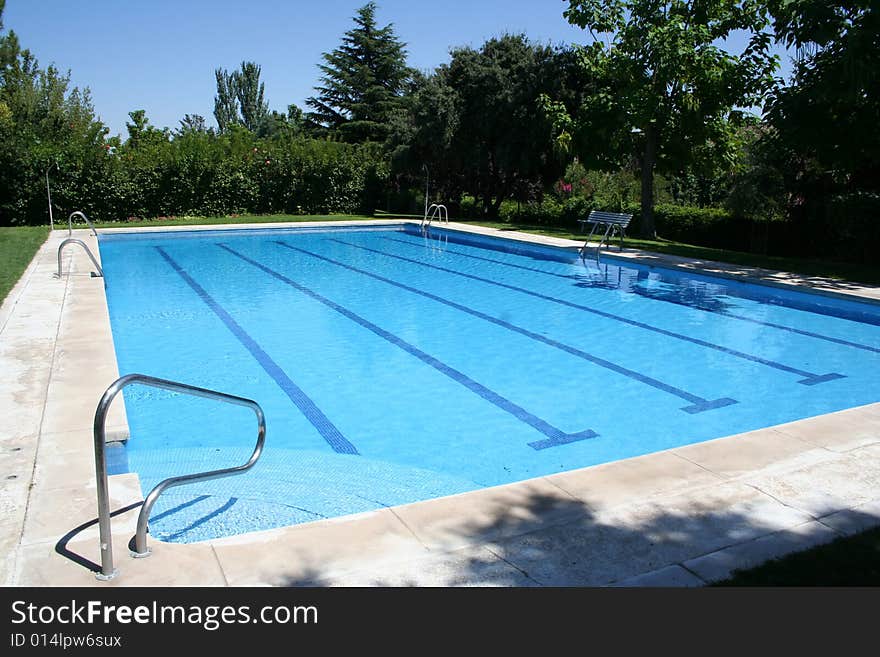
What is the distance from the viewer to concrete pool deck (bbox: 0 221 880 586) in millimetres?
3176

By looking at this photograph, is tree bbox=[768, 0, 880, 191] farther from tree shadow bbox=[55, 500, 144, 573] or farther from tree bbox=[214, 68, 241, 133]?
tree bbox=[214, 68, 241, 133]

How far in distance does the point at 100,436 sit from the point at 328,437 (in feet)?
10.5

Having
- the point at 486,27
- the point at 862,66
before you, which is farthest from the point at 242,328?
the point at 486,27

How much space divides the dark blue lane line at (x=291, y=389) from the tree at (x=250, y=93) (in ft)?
217

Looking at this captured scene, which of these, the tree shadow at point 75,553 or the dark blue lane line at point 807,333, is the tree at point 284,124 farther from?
the tree shadow at point 75,553

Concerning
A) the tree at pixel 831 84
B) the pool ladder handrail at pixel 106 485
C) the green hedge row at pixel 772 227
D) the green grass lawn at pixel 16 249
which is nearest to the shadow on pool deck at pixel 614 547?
the pool ladder handrail at pixel 106 485

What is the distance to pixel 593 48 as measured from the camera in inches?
750

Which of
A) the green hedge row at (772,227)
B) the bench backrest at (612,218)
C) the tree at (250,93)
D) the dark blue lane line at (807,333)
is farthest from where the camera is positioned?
the tree at (250,93)

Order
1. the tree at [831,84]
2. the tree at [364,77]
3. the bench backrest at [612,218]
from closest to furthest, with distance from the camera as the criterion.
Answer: the tree at [831,84], the bench backrest at [612,218], the tree at [364,77]

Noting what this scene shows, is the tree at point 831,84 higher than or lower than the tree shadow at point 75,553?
higher

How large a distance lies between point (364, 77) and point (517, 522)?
41582 mm

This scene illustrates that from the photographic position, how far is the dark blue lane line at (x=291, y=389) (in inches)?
234

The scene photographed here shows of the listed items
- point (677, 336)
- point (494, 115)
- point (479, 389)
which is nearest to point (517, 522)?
point (479, 389)
